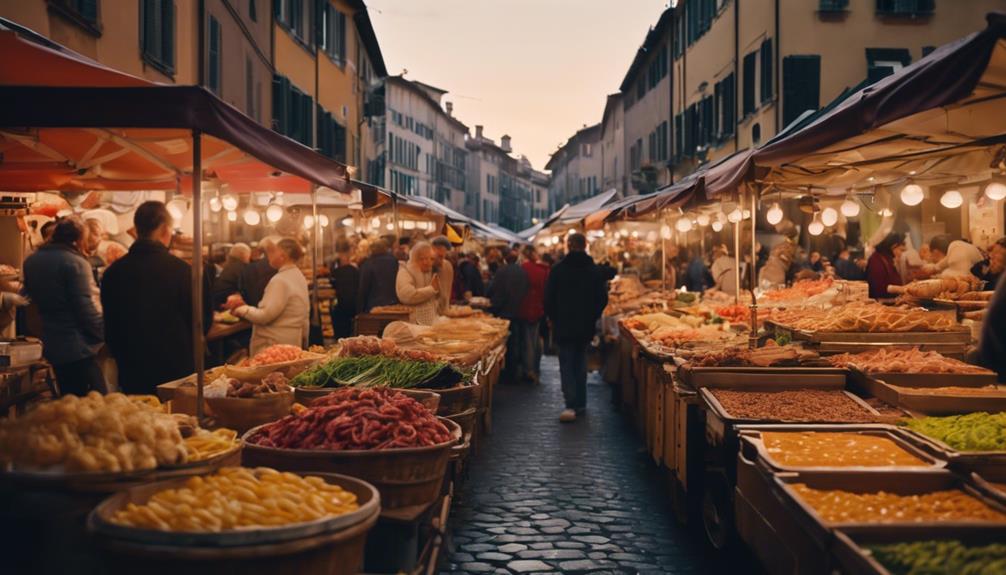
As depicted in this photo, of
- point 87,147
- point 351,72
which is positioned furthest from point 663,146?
point 87,147

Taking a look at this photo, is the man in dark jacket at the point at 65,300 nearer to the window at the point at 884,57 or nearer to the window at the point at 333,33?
the window at the point at 884,57

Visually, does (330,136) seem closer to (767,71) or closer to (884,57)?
(767,71)

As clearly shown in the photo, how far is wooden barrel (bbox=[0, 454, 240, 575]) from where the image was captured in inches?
131

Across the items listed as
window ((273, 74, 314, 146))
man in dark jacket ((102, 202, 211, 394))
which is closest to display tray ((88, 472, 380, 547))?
man in dark jacket ((102, 202, 211, 394))

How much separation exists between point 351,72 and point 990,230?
2330 centimetres

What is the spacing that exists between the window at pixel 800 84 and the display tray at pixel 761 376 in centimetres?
1541

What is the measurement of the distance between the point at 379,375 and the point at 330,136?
78.5 ft

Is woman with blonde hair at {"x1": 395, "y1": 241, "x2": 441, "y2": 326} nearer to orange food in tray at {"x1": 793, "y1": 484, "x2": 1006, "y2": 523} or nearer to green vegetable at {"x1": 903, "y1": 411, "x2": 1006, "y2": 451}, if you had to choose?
green vegetable at {"x1": 903, "y1": 411, "x2": 1006, "y2": 451}

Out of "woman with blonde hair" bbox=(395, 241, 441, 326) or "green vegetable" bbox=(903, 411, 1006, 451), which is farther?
"woman with blonde hair" bbox=(395, 241, 441, 326)

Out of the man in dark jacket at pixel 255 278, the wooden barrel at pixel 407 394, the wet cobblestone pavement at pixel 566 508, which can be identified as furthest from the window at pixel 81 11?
the wet cobblestone pavement at pixel 566 508

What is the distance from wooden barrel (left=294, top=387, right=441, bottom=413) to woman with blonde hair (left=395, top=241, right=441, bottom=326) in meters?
5.14

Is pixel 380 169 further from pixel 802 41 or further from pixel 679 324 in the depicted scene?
pixel 679 324

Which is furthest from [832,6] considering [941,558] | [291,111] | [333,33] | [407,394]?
[941,558]

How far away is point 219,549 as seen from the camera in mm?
Answer: 2842
